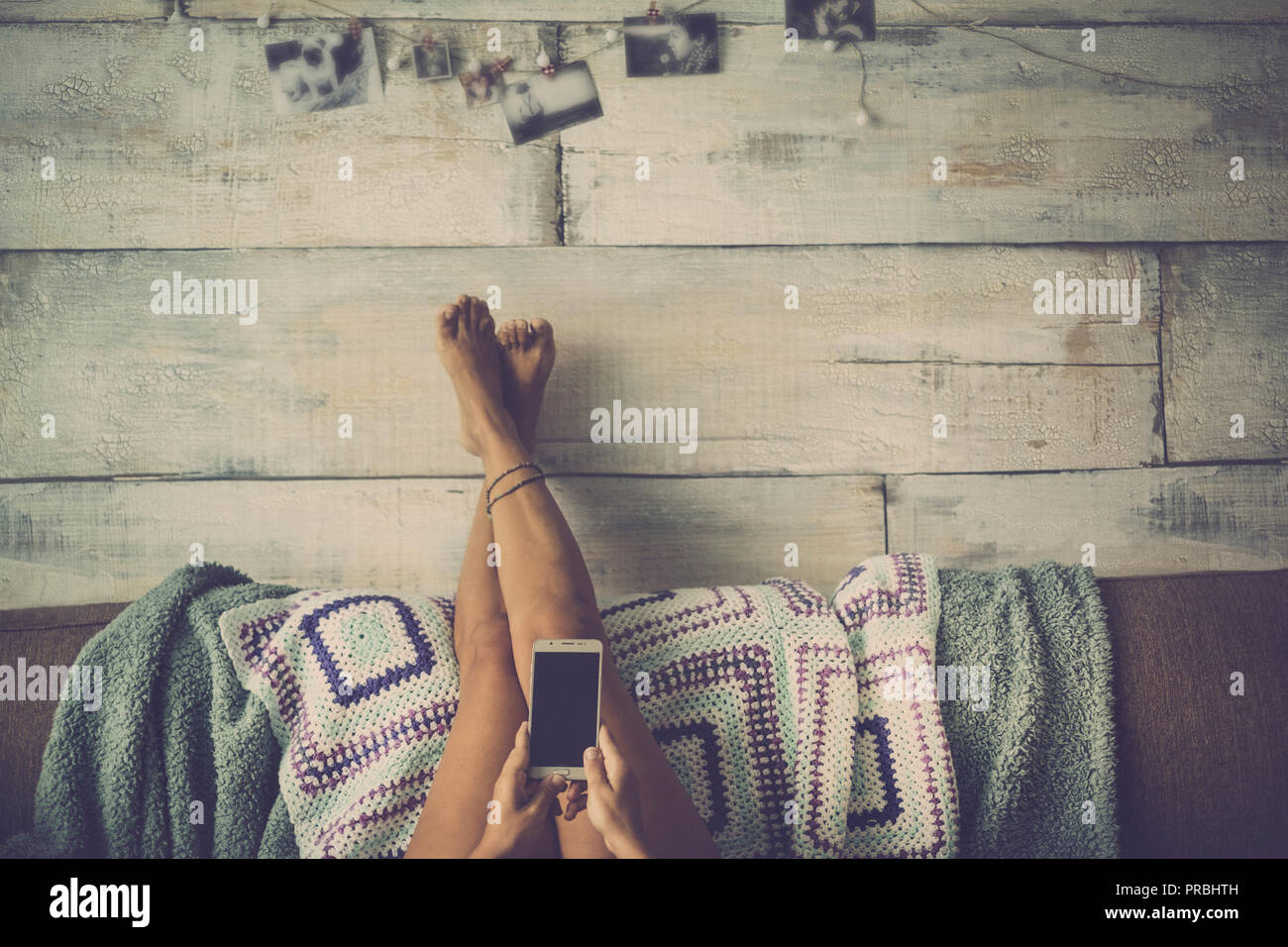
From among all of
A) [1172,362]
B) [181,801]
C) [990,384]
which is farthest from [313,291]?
[1172,362]

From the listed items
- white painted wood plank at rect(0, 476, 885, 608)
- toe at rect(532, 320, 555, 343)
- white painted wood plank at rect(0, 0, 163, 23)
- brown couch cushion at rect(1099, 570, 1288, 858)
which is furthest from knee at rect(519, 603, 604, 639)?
white painted wood plank at rect(0, 0, 163, 23)

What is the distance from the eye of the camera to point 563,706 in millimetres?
937

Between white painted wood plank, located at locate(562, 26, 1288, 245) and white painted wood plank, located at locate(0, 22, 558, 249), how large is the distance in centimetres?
14

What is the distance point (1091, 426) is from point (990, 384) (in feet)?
0.54

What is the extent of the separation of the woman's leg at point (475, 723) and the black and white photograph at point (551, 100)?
64 centimetres

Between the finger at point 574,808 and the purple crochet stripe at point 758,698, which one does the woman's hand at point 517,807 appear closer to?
the finger at point 574,808

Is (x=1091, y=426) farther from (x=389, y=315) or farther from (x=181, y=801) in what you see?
(x=181, y=801)

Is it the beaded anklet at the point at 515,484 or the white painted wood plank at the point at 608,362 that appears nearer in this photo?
the beaded anklet at the point at 515,484

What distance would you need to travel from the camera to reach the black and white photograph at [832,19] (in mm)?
1267

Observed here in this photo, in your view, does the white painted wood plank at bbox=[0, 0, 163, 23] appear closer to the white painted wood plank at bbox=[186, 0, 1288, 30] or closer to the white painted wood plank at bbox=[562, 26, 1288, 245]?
the white painted wood plank at bbox=[186, 0, 1288, 30]

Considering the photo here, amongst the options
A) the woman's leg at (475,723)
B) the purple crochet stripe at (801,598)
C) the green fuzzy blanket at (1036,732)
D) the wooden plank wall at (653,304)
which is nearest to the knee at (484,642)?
the woman's leg at (475,723)

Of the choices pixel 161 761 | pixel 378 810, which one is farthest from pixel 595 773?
pixel 161 761

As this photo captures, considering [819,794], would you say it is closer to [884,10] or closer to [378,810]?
[378,810]

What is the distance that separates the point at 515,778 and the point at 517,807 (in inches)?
1.2
